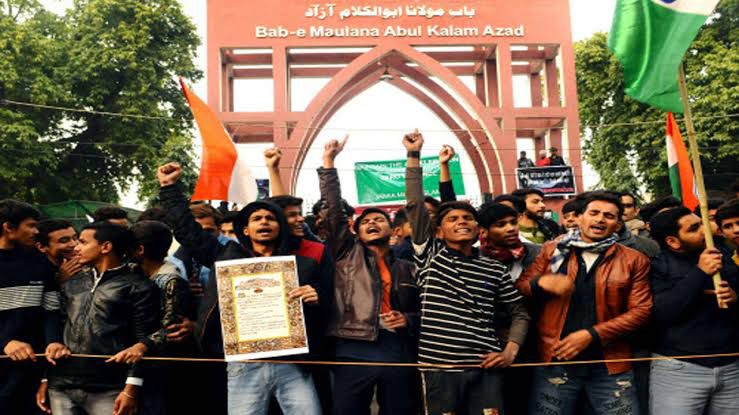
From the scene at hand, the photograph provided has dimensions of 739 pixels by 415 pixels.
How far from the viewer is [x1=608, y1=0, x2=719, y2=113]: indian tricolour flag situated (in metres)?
3.27

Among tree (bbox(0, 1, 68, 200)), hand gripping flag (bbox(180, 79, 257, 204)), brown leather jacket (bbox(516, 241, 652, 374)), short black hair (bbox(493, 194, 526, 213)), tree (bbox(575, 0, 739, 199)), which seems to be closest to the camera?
brown leather jacket (bbox(516, 241, 652, 374))

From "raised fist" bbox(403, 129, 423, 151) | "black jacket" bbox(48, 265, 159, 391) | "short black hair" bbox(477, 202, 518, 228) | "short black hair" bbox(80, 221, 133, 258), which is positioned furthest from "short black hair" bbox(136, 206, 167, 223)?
"short black hair" bbox(477, 202, 518, 228)

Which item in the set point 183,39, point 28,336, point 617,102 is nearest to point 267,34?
point 183,39

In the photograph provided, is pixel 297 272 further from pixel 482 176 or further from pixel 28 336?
pixel 482 176

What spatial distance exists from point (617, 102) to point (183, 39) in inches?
612

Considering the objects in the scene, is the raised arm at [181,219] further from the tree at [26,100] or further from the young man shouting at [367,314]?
the tree at [26,100]

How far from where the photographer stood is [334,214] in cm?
354

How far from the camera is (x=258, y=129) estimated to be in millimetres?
→ 18141

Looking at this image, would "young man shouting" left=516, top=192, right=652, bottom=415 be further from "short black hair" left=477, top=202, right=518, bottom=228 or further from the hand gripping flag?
the hand gripping flag

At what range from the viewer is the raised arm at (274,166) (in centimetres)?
385

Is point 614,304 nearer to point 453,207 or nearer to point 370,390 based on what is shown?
point 453,207

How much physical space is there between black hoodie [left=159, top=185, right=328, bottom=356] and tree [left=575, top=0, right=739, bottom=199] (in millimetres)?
18783

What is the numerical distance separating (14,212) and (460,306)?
8.02ft

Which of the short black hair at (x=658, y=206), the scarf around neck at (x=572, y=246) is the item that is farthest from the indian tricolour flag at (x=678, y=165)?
the scarf around neck at (x=572, y=246)
